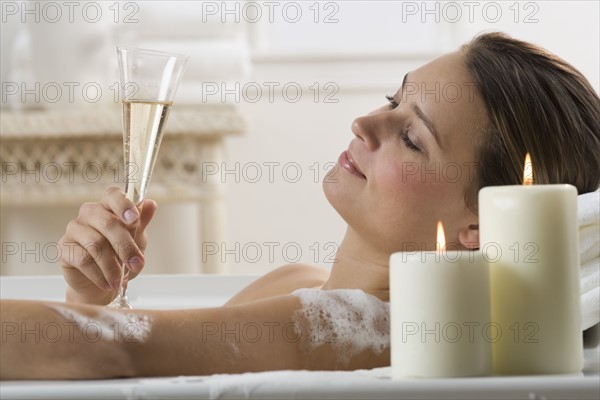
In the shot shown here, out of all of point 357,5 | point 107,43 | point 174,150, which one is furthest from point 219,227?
point 357,5

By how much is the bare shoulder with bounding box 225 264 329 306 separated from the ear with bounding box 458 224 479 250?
0.36m

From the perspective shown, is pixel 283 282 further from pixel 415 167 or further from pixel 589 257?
pixel 589 257

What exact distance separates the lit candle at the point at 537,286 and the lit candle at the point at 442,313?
0.04 m

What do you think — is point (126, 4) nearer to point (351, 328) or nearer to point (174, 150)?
point (174, 150)

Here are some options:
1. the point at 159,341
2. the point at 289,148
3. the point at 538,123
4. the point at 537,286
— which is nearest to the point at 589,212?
the point at 538,123

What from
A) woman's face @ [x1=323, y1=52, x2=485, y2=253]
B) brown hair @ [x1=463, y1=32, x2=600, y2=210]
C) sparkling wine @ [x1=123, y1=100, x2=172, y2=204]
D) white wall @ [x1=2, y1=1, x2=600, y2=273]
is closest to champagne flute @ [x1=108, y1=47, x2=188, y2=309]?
sparkling wine @ [x1=123, y1=100, x2=172, y2=204]

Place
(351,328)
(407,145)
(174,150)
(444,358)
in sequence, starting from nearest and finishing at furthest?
(444,358) < (351,328) < (407,145) < (174,150)

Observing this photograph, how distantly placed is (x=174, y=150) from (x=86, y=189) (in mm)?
273

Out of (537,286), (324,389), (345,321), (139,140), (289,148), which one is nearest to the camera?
(324,389)

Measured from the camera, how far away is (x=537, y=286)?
0.77 metres

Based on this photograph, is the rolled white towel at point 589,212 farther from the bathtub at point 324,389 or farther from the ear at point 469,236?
the bathtub at point 324,389

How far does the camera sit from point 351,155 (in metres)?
1.17

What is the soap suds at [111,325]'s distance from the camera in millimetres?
826

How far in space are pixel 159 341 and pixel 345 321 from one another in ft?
0.74
